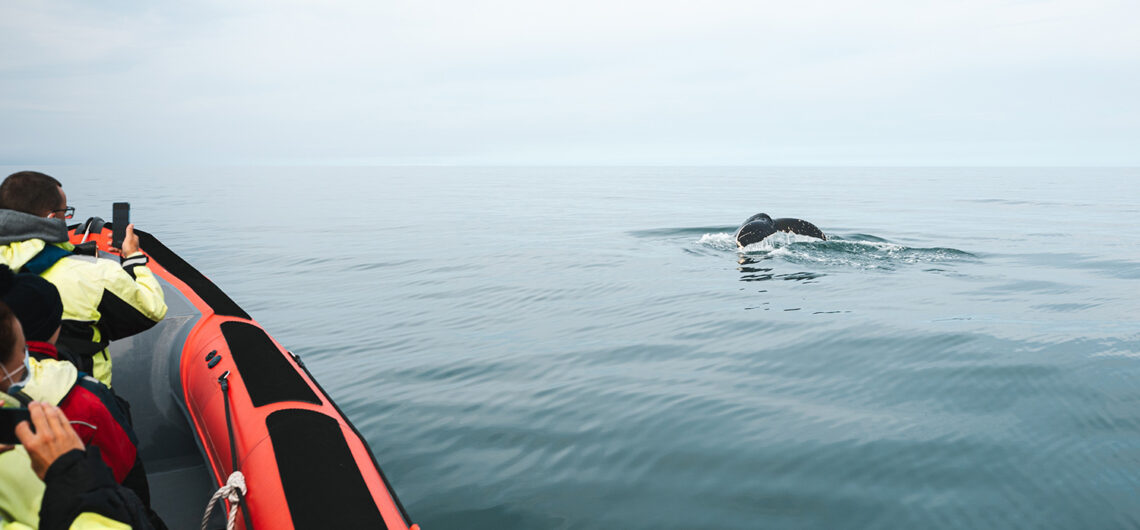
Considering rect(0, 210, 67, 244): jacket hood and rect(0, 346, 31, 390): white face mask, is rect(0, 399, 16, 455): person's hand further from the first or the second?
rect(0, 210, 67, 244): jacket hood

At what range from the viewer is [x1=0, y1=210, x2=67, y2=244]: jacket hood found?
3098mm

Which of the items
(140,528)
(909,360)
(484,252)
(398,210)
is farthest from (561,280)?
(398,210)

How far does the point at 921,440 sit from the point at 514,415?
2989 mm

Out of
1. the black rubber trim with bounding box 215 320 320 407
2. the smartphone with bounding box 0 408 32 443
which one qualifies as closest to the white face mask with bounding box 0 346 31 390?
the smartphone with bounding box 0 408 32 443

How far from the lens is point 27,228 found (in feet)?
10.4

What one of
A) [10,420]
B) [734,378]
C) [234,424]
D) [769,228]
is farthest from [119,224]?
[769,228]

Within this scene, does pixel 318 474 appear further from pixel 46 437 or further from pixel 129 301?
pixel 129 301

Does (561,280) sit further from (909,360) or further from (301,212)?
(301,212)

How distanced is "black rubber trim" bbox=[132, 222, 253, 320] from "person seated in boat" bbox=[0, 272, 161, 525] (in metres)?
2.56

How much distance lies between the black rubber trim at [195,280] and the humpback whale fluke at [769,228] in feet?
35.8

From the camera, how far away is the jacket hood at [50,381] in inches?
89.6

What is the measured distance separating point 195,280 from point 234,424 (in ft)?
9.18

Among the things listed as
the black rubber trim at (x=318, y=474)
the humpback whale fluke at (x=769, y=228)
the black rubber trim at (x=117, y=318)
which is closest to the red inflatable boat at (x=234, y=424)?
the black rubber trim at (x=318, y=474)

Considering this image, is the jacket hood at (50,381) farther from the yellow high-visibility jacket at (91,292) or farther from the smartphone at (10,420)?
the yellow high-visibility jacket at (91,292)
